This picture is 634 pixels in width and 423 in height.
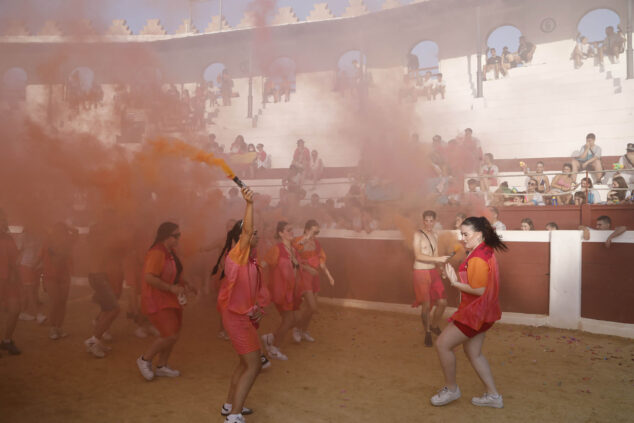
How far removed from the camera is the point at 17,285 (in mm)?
6480

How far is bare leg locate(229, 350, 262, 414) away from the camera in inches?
156

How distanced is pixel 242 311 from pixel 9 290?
13.7 feet

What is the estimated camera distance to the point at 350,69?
52.3 feet

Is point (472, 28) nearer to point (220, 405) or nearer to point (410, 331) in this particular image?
point (410, 331)

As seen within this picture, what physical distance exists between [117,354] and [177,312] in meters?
1.83

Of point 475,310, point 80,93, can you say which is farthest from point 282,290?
point 80,93

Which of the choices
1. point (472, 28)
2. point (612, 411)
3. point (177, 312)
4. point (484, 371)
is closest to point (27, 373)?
point (177, 312)

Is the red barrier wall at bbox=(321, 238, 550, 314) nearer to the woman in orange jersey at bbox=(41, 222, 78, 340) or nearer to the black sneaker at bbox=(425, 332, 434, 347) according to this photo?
the black sneaker at bbox=(425, 332, 434, 347)

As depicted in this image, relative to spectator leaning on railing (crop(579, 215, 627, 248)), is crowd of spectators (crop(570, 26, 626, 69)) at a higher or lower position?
higher

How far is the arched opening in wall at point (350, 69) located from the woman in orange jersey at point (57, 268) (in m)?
9.67

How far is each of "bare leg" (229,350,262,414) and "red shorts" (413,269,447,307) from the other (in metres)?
3.84

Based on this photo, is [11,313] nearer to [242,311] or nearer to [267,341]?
[267,341]

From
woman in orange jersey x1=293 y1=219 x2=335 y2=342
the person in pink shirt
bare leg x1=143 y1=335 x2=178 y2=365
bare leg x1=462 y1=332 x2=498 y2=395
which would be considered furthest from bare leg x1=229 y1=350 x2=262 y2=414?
the person in pink shirt

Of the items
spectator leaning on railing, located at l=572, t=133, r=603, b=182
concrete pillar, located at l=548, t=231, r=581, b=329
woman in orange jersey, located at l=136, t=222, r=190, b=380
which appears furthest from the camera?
spectator leaning on railing, located at l=572, t=133, r=603, b=182
